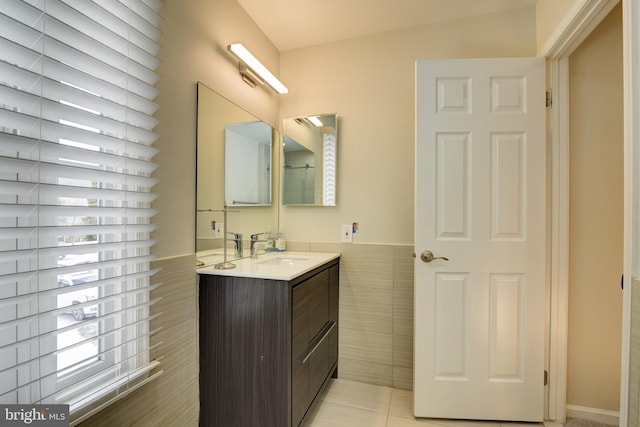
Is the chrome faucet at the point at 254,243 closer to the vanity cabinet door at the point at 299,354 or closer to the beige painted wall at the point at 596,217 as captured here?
the vanity cabinet door at the point at 299,354

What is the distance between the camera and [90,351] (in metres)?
1.02

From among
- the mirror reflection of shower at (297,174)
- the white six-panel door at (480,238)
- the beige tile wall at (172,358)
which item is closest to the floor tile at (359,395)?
the white six-panel door at (480,238)

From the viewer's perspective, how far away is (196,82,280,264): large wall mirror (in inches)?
58.9

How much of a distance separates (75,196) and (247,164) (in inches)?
45.2

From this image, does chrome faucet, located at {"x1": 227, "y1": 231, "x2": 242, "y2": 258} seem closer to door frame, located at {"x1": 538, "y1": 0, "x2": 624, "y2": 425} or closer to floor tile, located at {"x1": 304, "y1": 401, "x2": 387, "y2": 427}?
floor tile, located at {"x1": 304, "y1": 401, "x2": 387, "y2": 427}

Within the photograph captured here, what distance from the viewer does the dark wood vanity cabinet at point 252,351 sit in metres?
1.34

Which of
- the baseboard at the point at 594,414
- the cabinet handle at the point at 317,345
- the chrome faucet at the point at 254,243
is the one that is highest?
the chrome faucet at the point at 254,243

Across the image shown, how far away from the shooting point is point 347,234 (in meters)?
2.19

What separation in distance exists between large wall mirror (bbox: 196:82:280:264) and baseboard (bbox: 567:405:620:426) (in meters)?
2.20

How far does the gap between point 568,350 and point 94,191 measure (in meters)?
2.51

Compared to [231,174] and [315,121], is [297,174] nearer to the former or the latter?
[315,121]

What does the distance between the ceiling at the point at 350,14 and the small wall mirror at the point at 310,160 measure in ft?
2.00

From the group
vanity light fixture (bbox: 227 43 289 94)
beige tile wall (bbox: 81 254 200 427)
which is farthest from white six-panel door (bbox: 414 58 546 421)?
beige tile wall (bbox: 81 254 200 427)

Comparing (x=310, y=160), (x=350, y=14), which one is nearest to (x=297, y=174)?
(x=310, y=160)
